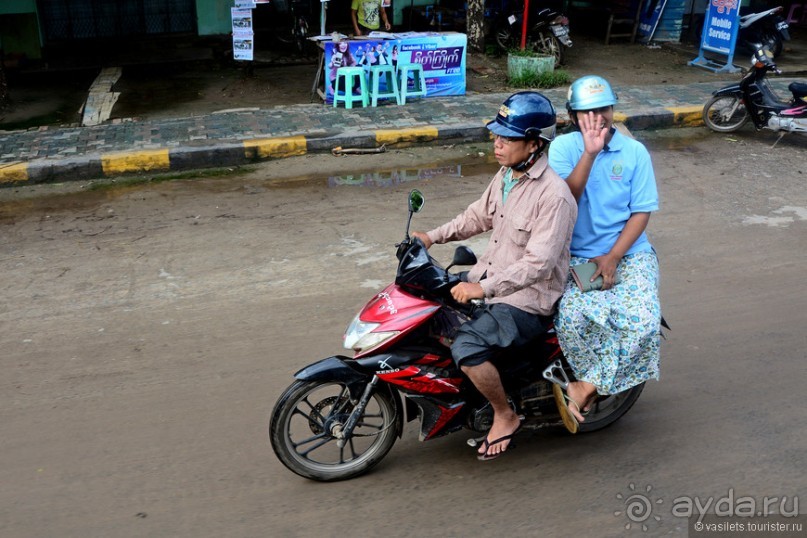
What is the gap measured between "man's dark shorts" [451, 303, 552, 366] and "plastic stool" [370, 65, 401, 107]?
723cm

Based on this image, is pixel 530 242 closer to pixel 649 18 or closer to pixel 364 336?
pixel 364 336

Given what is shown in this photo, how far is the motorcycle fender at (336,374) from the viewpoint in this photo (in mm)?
3422

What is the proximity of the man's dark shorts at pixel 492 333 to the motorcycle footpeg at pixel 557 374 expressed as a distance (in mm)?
207

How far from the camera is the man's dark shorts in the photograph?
3447 millimetres

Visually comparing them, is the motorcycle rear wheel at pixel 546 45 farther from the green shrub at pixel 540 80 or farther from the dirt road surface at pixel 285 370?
the dirt road surface at pixel 285 370

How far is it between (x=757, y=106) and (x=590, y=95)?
655 centimetres

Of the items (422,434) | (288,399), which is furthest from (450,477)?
(288,399)

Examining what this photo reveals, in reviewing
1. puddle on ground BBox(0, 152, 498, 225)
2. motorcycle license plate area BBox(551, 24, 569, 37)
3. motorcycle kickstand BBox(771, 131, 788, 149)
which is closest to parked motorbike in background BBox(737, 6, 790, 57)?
motorcycle license plate area BBox(551, 24, 569, 37)

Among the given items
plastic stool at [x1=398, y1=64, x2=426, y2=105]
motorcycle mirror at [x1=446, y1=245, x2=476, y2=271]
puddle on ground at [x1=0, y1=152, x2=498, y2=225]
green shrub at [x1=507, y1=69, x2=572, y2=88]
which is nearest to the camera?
motorcycle mirror at [x1=446, y1=245, x2=476, y2=271]

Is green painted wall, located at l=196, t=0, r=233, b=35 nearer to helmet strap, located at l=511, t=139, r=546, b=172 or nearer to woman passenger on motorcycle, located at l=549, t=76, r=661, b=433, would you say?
woman passenger on motorcycle, located at l=549, t=76, r=661, b=433

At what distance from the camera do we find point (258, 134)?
30.0ft

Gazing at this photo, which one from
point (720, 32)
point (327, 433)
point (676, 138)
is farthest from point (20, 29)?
point (327, 433)

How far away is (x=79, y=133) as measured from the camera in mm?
9258

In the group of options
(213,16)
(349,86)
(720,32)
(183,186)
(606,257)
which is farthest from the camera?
(213,16)
